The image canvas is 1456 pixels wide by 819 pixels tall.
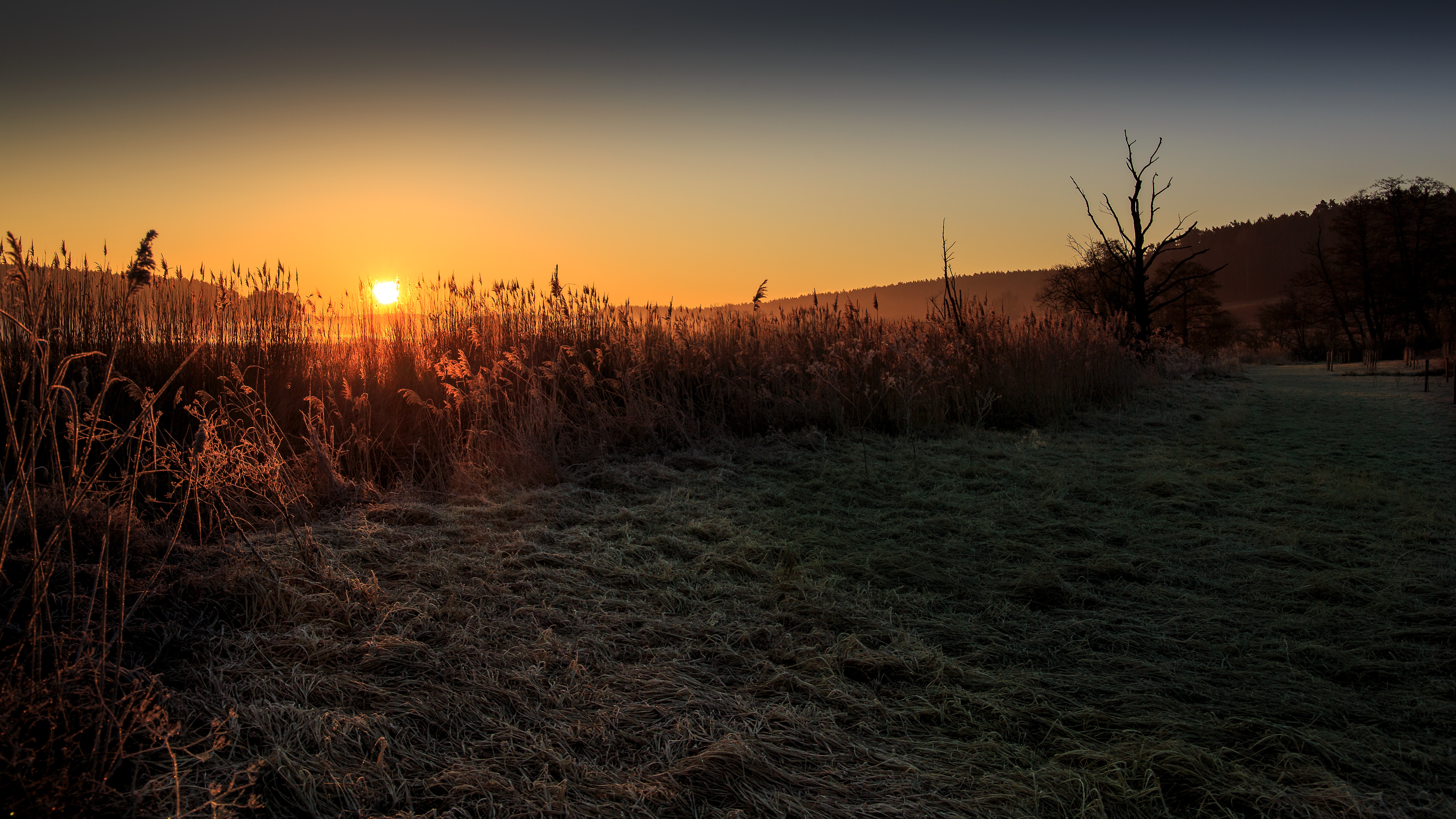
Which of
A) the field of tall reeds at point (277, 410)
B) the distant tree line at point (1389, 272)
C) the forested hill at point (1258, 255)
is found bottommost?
the field of tall reeds at point (277, 410)

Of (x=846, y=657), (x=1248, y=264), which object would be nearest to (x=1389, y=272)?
(x=846, y=657)

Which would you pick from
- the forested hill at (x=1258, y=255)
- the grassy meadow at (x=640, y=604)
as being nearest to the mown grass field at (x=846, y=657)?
the grassy meadow at (x=640, y=604)

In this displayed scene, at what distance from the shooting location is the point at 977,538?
348cm

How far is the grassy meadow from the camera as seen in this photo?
1514 mm

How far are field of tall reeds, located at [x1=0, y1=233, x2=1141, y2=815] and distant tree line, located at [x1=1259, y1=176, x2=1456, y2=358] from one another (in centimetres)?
2333

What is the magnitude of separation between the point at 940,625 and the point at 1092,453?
382 centimetres

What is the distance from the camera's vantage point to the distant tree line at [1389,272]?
79.9 feet

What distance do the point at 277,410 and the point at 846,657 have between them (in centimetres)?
467

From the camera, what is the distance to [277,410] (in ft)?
16.4

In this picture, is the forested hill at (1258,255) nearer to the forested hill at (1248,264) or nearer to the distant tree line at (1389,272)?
the forested hill at (1248,264)

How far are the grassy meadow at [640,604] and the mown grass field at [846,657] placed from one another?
0.04ft

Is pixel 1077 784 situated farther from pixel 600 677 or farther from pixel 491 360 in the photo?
pixel 491 360

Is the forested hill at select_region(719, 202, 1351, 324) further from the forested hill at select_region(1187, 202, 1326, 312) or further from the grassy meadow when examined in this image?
the grassy meadow

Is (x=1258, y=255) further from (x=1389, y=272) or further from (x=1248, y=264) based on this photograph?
(x=1389, y=272)
